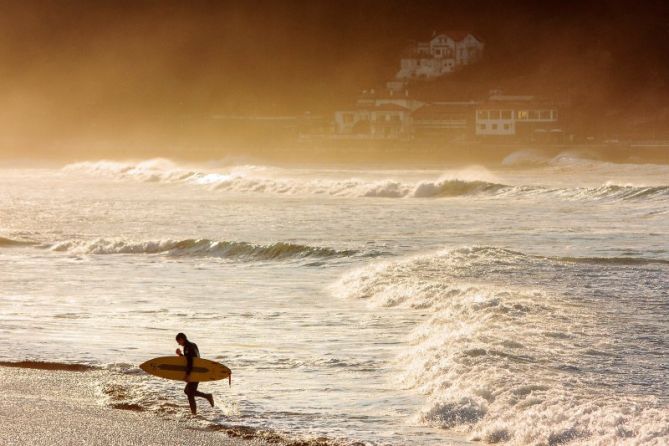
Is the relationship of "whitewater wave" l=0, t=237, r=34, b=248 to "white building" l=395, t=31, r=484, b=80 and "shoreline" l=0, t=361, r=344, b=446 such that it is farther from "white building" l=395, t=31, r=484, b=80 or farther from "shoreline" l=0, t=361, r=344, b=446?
"white building" l=395, t=31, r=484, b=80

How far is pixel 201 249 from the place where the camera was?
111ft

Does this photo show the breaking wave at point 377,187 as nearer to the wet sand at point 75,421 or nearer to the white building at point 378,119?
the wet sand at point 75,421

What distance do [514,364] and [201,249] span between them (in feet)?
63.5

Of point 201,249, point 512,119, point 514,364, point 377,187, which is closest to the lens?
point 514,364

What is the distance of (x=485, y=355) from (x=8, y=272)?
51.7 feet

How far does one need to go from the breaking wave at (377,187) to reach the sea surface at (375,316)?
7.40 m

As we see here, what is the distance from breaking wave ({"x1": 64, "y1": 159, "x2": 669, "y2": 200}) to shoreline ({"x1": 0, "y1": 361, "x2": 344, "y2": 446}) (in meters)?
39.4

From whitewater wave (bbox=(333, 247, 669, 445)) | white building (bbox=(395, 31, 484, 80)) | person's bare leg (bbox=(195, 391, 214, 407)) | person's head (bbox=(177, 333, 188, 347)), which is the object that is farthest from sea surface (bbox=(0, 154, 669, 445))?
white building (bbox=(395, 31, 484, 80))

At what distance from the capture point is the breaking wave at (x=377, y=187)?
54438 millimetres

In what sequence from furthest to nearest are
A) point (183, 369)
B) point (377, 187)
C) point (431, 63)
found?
point (431, 63)
point (377, 187)
point (183, 369)

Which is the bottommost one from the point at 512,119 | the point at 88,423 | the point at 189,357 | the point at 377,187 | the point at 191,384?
the point at 88,423

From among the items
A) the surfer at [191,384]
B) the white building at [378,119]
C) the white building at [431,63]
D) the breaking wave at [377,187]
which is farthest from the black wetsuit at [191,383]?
the white building at [431,63]

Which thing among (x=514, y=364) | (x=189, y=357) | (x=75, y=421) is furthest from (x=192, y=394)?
(x=514, y=364)

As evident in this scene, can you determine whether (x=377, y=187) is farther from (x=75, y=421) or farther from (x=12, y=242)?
(x=75, y=421)
